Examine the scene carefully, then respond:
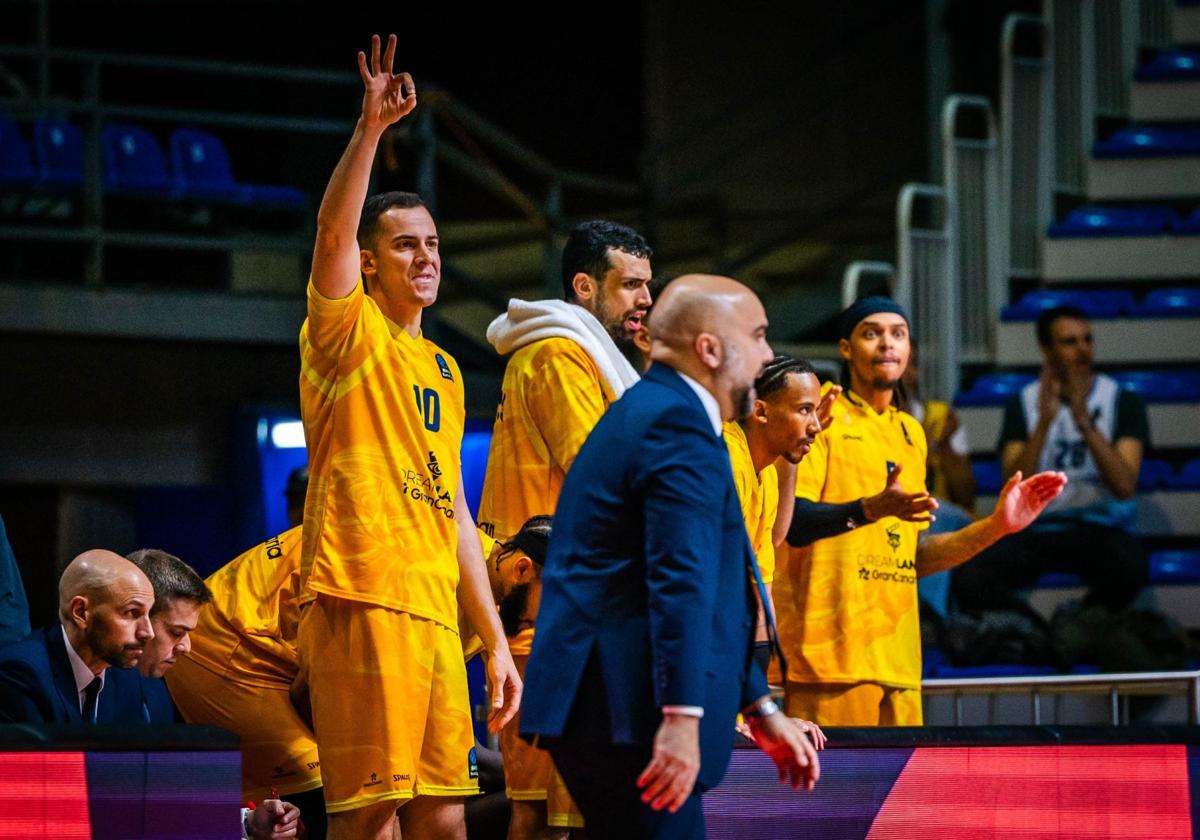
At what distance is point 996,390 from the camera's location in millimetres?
9906

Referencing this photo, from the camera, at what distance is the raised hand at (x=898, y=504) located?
5.29 meters

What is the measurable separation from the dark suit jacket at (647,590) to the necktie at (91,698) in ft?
6.10

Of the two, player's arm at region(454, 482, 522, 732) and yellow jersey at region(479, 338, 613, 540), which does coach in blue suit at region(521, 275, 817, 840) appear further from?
yellow jersey at region(479, 338, 613, 540)

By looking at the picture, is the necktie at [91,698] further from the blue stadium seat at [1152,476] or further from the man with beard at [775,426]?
the blue stadium seat at [1152,476]

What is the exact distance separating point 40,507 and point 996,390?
16.8 feet

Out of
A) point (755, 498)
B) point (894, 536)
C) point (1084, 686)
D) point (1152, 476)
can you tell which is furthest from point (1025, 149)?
point (755, 498)

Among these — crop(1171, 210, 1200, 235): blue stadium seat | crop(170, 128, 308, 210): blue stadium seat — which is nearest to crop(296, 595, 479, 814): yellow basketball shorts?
crop(170, 128, 308, 210): blue stadium seat

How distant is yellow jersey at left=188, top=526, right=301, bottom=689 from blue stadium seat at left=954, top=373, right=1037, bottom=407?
499cm

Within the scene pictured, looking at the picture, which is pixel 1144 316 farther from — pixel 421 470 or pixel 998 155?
pixel 421 470

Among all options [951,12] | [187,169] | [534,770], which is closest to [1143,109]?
[951,12]

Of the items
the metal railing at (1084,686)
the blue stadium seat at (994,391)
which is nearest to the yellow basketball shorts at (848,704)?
the metal railing at (1084,686)

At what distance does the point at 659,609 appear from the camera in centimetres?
330

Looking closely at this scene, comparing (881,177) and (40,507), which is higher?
(881,177)

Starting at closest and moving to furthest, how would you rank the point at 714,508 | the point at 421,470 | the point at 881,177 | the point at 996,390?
the point at 714,508 < the point at 421,470 < the point at 996,390 < the point at 881,177
